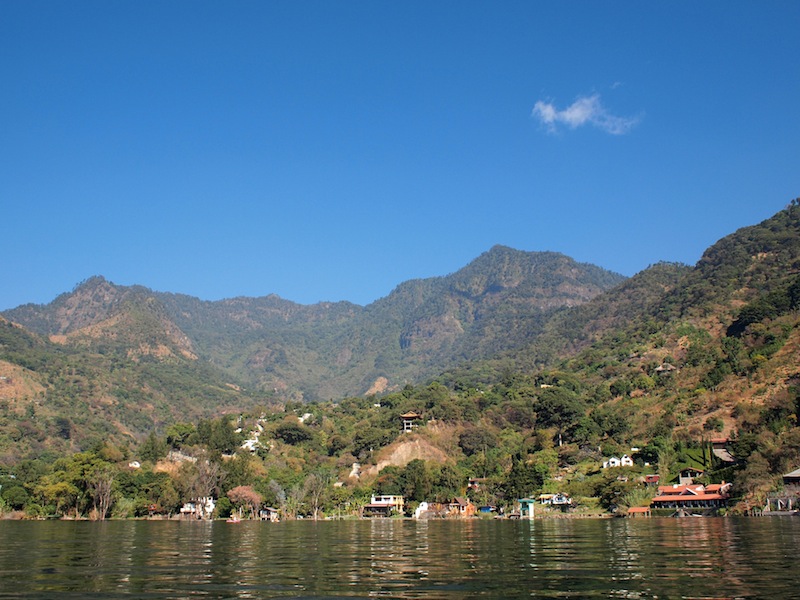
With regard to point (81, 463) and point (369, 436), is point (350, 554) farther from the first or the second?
point (369, 436)

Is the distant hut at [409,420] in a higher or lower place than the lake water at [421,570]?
higher

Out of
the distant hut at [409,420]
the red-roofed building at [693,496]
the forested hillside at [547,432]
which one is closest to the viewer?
the red-roofed building at [693,496]

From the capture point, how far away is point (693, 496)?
7894 centimetres

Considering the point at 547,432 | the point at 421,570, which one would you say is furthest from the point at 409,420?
the point at 421,570

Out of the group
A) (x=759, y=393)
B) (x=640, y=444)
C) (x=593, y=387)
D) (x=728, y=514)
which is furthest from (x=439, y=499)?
(x=593, y=387)

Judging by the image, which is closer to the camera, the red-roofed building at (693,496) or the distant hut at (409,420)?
the red-roofed building at (693,496)

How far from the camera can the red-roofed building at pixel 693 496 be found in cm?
7675

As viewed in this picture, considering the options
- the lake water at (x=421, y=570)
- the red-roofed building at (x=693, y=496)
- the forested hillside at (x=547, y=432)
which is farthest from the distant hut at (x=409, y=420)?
the lake water at (x=421, y=570)

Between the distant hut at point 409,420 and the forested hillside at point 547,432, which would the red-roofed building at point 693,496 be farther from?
the distant hut at point 409,420

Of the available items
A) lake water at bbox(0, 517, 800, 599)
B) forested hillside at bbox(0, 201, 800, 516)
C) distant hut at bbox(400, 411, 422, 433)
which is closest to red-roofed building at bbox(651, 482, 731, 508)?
forested hillside at bbox(0, 201, 800, 516)

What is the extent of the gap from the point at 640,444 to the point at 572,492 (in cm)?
2228

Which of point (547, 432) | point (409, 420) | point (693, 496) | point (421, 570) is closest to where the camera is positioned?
point (421, 570)

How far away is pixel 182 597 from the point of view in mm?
17688

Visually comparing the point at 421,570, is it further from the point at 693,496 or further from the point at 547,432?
the point at 547,432
